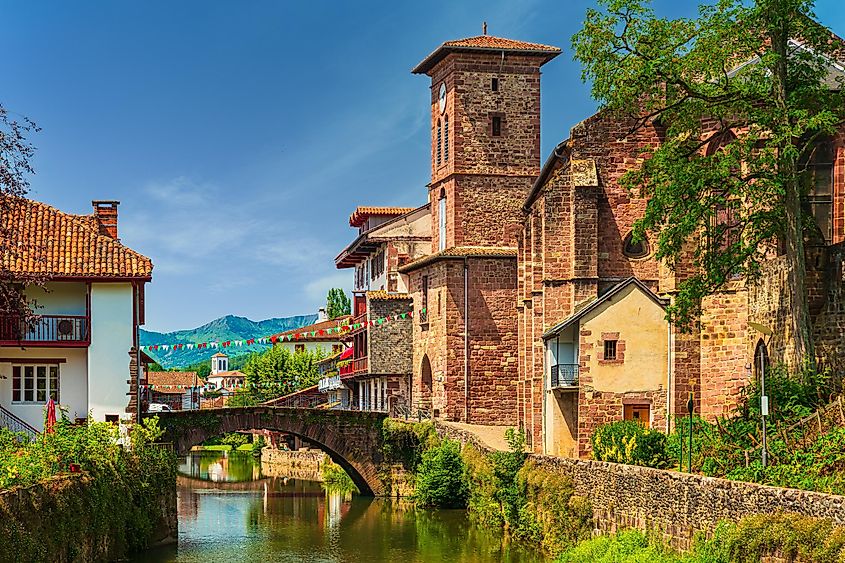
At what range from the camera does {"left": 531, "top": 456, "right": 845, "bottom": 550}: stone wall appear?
24.8m

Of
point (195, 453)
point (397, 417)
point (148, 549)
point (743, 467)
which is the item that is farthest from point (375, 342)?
point (195, 453)

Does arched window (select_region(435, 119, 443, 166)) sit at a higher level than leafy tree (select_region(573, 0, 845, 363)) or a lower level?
higher

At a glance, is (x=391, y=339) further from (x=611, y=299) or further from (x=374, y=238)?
(x=611, y=299)

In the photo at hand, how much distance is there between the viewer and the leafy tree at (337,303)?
420 ft

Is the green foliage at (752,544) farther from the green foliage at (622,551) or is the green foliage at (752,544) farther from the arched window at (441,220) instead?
the arched window at (441,220)

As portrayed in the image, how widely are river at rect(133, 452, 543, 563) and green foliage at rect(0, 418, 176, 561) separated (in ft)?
5.94

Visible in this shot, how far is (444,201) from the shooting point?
66000 millimetres

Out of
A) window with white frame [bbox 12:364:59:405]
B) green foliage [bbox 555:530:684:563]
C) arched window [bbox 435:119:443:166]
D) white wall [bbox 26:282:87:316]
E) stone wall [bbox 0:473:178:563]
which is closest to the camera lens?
stone wall [bbox 0:473:178:563]

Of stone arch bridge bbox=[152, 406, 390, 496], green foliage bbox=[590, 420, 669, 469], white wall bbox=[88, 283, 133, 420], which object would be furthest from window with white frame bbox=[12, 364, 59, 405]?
green foliage bbox=[590, 420, 669, 469]

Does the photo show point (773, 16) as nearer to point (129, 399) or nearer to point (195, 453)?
point (129, 399)

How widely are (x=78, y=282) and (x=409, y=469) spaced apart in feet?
62.3

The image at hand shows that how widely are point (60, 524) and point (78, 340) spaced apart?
1800 centimetres

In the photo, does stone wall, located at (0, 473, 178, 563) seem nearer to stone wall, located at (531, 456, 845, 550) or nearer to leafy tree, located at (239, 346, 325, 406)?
stone wall, located at (531, 456, 845, 550)

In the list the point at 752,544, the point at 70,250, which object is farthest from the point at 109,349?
the point at 752,544
